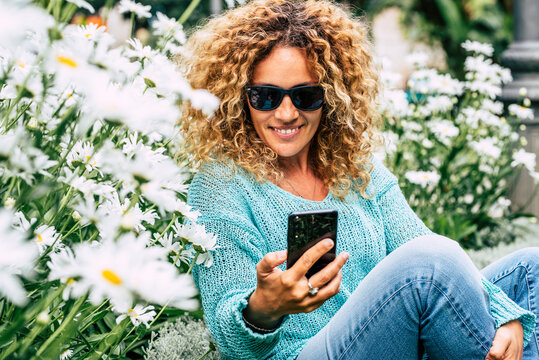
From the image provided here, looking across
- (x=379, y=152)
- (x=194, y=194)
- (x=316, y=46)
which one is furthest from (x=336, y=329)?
(x=379, y=152)

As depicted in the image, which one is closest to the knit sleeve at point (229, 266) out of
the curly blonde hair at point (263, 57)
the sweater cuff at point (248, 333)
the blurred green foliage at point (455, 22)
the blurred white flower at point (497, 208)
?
the sweater cuff at point (248, 333)

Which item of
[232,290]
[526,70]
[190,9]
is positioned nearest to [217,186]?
[232,290]

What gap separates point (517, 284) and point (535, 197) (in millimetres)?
2380

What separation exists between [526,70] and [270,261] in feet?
11.0

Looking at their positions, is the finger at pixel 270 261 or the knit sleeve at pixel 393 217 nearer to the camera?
the finger at pixel 270 261

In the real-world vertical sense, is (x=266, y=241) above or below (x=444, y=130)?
below

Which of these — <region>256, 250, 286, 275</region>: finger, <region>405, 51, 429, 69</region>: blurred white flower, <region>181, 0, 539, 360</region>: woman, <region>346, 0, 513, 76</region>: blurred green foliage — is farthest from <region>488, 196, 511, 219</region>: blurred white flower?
<region>346, 0, 513, 76</region>: blurred green foliage

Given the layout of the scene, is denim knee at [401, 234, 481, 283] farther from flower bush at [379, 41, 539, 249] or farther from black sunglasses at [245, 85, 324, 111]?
flower bush at [379, 41, 539, 249]

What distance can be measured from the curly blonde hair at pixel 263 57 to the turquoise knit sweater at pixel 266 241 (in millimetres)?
58

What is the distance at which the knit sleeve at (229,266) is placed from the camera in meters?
1.38

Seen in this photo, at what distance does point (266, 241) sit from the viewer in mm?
1640

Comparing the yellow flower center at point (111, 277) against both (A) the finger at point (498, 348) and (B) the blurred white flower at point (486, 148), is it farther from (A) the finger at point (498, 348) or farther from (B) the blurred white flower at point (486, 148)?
(B) the blurred white flower at point (486, 148)

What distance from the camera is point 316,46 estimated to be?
1.73 meters

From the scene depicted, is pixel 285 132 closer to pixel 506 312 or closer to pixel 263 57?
pixel 263 57
